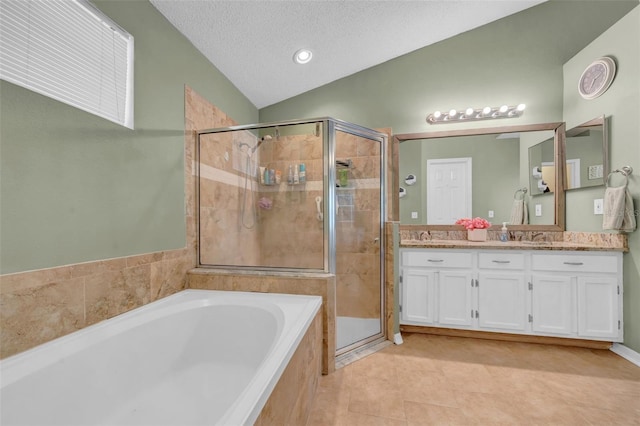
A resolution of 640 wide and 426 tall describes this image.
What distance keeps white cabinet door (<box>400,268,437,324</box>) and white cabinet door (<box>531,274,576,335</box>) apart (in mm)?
783

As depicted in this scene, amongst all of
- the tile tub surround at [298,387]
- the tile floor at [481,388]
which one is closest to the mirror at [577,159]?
the tile floor at [481,388]

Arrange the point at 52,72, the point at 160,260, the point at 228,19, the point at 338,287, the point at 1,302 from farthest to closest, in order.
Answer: the point at 338,287
the point at 228,19
the point at 160,260
the point at 52,72
the point at 1,302

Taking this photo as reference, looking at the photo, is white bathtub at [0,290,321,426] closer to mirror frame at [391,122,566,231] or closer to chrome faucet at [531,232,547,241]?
mirror frame at [391,122,566,231]

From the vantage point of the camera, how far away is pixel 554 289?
2119mm

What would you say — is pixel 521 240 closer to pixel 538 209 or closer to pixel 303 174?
pixel 538 209

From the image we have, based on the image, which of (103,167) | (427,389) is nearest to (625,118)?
(427,389)

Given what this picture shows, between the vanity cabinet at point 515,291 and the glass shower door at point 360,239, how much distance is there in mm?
271

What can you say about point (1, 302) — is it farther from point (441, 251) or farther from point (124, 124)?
point (441, 251)

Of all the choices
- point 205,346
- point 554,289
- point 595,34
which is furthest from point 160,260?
point 595,34

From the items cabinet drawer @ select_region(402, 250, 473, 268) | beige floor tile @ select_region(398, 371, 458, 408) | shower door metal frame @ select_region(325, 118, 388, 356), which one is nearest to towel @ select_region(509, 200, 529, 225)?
cabinet drawer @ select_region(402, 250, 473, 268)

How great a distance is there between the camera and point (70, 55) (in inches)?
47.7

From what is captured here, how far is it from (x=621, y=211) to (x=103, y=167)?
3378 millimetres

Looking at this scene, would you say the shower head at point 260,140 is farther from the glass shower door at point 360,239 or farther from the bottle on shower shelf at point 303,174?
the glass shower door at point 360,239

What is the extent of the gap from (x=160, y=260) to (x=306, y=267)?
3.14 feet
